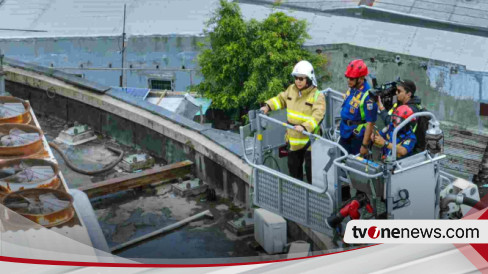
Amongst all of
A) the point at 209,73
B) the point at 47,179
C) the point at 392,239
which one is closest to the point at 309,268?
the point at 392,239

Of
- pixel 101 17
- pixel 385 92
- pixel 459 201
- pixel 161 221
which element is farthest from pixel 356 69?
pixel 101 17

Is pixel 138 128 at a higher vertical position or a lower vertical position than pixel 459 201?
lower

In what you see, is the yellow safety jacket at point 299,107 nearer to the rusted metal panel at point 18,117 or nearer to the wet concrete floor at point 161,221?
the wet concrete floor at point 161,221

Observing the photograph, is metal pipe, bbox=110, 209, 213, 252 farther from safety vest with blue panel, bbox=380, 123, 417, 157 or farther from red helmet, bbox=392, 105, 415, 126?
red helmet, bbox=392, 105, 415, 126

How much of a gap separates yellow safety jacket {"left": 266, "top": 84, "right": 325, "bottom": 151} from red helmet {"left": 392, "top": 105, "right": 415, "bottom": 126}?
105 centimetres

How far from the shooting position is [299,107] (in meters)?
8.82

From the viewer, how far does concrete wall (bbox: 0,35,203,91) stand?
33.2 metres

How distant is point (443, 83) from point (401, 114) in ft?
69.5

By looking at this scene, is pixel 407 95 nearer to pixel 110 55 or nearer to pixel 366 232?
pixel 366 232

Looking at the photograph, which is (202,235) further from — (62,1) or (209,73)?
(62,1)

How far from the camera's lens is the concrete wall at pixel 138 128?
10.3 meters

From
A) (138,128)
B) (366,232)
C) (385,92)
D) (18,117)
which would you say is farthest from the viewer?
(138,128)

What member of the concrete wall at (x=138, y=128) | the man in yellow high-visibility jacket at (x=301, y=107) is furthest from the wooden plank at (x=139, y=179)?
the man in yellow high-visibility jacket at (x=301, y=107)

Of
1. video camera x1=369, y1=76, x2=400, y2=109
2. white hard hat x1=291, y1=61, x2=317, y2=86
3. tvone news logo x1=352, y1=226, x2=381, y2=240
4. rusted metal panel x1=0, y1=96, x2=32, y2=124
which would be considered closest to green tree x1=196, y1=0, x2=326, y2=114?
rusted metal panel x1=0, y1=96, x2=32, y2=124
